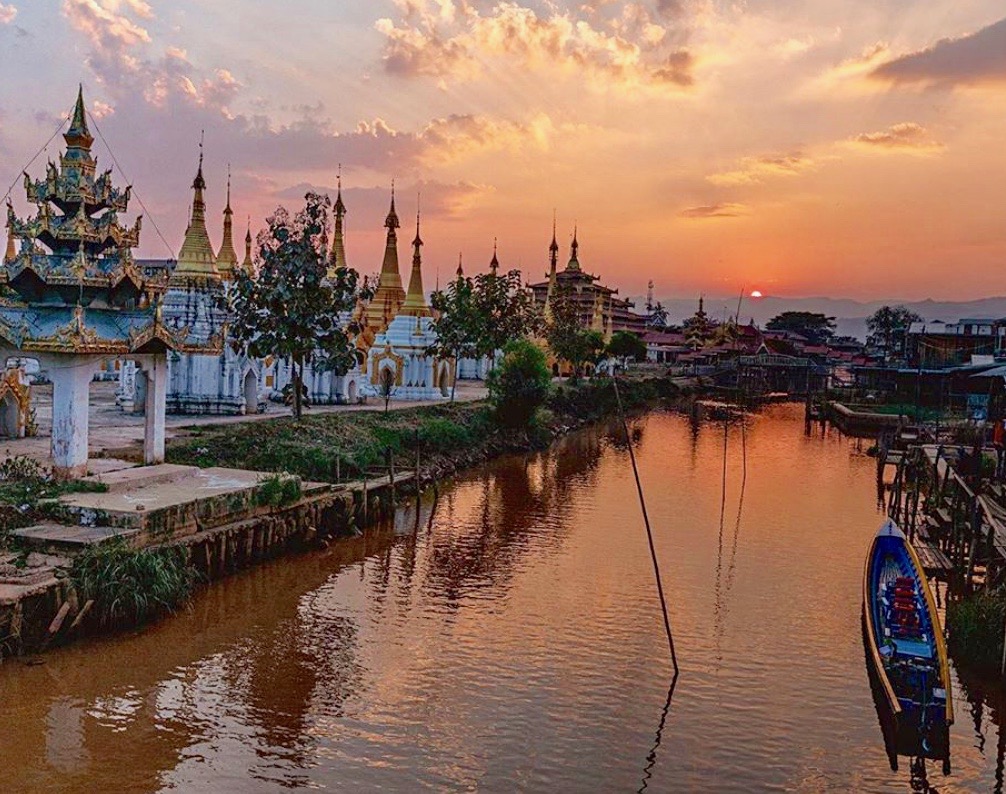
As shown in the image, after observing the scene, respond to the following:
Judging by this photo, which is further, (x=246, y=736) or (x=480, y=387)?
(x=480, y=387)

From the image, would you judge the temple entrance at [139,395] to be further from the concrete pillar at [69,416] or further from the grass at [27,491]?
the concrete pillar at [69,416]

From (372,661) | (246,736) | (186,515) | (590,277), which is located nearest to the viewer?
(246,736)

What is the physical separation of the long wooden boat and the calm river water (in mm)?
374

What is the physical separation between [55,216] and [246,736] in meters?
14.6

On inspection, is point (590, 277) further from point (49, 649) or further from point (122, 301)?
point (49, 649)

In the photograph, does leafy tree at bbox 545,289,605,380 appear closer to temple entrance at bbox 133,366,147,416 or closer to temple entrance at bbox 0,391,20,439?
temple entrance at bbox 133,366,147,416

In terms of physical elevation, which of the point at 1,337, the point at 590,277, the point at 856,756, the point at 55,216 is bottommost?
the point at 856,756

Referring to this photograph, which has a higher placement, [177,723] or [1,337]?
[1,337]

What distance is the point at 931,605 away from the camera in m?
15.3

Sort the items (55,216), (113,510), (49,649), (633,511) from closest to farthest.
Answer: (49,649) < (113,510) < (55,216) < (633,511)

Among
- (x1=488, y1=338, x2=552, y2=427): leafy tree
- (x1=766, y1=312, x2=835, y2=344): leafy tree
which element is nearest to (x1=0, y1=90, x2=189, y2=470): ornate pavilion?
(x1=488, y1=338, x2=552, y2=427): leafy tree

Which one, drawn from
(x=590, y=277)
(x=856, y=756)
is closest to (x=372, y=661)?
(x=856, y=756)

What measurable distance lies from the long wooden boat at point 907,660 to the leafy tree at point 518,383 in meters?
25.3

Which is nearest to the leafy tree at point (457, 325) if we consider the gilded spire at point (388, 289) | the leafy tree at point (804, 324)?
the gilded spire at point (388, 289)
